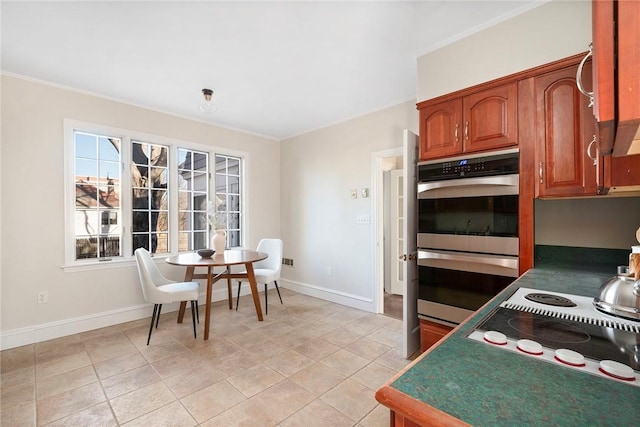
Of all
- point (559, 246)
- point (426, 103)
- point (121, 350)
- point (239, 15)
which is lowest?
point (121, 350)

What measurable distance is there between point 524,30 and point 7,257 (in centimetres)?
467

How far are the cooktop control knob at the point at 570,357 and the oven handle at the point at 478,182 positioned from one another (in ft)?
4.36

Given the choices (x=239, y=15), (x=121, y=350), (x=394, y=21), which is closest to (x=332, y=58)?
(x=394, y=21)

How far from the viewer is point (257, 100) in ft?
10.8

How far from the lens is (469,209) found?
1.95 metres

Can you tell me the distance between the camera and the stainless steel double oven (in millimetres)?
1802

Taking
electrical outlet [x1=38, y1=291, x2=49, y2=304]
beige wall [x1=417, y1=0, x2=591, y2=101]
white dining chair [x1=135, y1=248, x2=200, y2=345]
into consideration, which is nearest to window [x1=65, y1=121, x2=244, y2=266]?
electrical outlet [x1=38, y1=291, x2=49, y2=304]

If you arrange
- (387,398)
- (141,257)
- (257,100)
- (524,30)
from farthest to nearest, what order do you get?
(257,100) < (141,257) < (524,30) < (387,398)

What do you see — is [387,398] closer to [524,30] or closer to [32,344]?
[524,30]

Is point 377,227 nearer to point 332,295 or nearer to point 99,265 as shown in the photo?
point 332,295

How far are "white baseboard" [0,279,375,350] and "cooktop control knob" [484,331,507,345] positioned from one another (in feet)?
9.51

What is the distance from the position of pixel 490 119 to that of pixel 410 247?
3.65 ft

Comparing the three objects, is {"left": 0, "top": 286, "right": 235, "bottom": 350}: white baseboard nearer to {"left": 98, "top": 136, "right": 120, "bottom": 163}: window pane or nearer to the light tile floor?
the light tile floor

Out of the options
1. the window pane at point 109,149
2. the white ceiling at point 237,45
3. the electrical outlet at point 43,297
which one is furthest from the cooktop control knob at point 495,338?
the window pane at point 109,149
